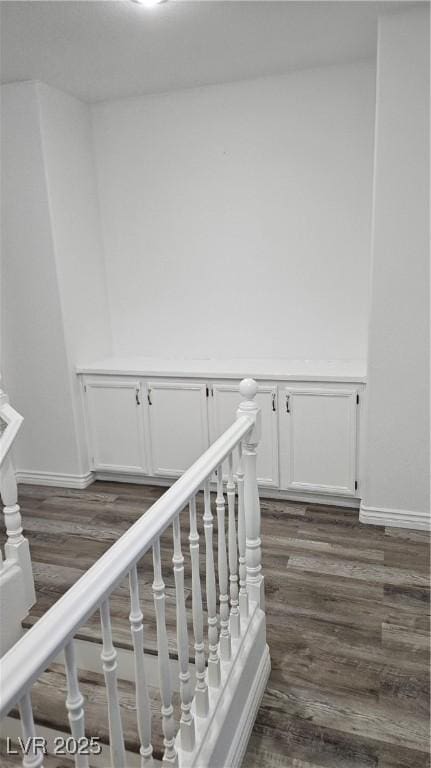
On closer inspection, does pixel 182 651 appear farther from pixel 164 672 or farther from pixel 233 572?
pixel 233 572

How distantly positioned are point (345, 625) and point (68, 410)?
243 cm

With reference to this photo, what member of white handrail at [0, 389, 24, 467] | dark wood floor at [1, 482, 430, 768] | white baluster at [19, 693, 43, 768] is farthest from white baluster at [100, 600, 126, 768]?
white handrail at [0, 389, 24, 467]

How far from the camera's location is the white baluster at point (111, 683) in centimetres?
101

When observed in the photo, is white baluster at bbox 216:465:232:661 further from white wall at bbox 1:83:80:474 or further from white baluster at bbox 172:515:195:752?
white wall at bbox 1:83:80:474

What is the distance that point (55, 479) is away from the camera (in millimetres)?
4121

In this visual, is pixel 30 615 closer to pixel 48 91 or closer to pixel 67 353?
pixel 67 353

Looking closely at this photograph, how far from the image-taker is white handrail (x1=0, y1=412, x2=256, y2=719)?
79 cm

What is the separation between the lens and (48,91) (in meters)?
3.57

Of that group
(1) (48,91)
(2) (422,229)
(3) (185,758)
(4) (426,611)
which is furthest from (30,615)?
(1) (48,91)

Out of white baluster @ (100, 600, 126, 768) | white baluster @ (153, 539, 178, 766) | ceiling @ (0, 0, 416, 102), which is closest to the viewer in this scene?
white baluster @ (100, 600, 126, 768)

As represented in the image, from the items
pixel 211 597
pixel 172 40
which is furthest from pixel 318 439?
pixel 172 40

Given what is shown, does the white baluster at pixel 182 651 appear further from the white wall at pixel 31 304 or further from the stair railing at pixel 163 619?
the white wall at pixel 31 304

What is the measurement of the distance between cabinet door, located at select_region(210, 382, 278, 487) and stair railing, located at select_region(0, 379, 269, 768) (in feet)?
4.90

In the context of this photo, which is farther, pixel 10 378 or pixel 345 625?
pixel 10 378
